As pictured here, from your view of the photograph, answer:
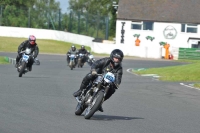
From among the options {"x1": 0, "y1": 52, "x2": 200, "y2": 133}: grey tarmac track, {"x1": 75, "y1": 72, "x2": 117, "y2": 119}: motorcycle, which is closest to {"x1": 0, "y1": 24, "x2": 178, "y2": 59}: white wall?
{"x1": 0, "y1": 52, "x2": 200, "y2": 133}: grey tarmac track

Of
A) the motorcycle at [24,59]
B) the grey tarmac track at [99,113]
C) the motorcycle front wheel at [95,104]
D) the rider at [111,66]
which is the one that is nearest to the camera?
the grey tarmac track at [99,113]

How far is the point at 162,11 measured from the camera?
67500 mm

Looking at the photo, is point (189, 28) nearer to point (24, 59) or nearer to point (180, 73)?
point (180, 73)

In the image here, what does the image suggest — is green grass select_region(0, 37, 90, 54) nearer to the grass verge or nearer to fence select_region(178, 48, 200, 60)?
fence select_region(178, 48, 200, 60)

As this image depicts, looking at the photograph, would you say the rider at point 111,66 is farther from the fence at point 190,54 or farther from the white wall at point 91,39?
the fence at point 190,54

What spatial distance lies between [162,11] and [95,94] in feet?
185

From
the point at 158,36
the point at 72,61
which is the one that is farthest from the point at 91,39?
the point at 72,61

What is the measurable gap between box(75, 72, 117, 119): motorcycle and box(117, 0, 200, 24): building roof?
5514cm

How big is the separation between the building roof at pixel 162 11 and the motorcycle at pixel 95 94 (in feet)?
181

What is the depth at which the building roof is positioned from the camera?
6688 cm

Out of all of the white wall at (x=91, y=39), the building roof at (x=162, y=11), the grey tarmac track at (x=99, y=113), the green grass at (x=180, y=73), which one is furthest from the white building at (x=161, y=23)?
the grey tarmac track at (x=99, y=113)

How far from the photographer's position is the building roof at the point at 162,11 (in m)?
66.9

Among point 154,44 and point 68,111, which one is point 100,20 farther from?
point 68,111

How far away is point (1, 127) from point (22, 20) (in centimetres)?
6031
